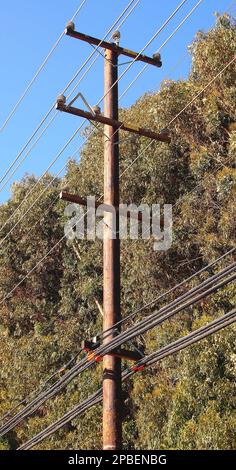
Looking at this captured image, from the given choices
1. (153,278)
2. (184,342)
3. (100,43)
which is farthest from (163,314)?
(153,278)

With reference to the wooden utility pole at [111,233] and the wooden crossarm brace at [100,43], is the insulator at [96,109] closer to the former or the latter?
the wooden utility pole at [111,233]

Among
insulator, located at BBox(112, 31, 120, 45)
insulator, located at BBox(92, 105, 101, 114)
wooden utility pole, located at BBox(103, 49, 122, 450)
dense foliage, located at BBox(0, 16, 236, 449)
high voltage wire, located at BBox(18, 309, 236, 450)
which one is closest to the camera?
high voltage wire, located at BBox(18, 309, 236, 450)

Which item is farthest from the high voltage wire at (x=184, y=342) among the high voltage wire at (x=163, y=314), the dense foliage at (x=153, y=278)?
the dense foliage at (x=153, y=278)

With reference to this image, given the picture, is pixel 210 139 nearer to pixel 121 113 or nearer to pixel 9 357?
pixel 121 113

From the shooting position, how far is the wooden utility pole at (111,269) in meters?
8.95

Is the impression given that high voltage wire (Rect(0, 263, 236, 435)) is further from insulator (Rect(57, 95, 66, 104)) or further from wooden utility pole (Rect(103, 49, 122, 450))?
insulator (Rect(57, 95, 66, 104))

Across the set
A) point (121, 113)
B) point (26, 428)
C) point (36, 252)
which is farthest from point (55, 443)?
point (121, 113)

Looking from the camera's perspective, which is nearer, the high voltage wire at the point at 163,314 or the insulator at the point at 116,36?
the high voltage wire at the point at 163,314

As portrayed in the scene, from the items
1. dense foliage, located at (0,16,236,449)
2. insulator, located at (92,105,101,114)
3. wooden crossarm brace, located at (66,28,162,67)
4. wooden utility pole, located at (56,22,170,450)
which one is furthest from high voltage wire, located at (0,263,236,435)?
dense foliage, located at (0,16,236,449)

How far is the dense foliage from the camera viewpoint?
16.2 meters

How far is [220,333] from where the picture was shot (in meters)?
16.2

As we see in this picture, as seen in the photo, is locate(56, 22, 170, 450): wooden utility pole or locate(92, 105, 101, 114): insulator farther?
locate(92, 105, 101, 114): insulator

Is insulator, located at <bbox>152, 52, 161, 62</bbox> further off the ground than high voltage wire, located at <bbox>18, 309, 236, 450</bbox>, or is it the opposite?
insulator, located at <bbox>152, 52, 161, 62</bbox>

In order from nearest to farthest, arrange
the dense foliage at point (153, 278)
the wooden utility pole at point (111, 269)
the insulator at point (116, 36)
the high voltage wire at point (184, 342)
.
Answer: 1. the high voltage wire at point (184, 342)
2. the wooden utility pole at point (111, 269)
3. the insulator at point (116, 36)
4. the dense foliage at point (153, 278)
